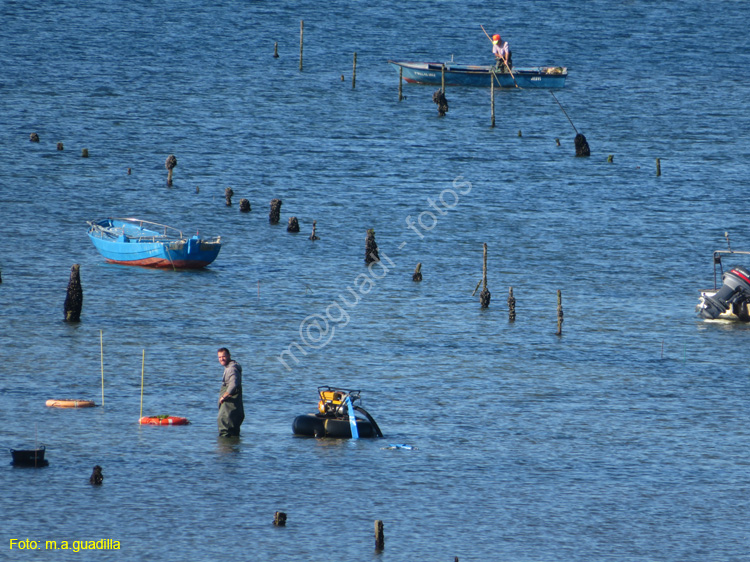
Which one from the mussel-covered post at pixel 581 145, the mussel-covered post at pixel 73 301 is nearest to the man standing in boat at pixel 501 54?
the mussel-covered post at pixel 581 145

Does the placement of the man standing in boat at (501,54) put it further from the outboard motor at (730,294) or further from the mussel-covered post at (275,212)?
the outboard motor at (730,294)

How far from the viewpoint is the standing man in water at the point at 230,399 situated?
3694 cm

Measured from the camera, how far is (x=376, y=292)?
2739 inches

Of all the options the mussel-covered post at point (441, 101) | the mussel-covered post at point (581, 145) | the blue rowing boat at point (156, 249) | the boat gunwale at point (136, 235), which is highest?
the mussel-covered post at point (441, 101)

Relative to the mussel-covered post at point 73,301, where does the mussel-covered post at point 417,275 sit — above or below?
above

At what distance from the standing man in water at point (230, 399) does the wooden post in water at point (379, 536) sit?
303 inches

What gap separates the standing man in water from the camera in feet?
121

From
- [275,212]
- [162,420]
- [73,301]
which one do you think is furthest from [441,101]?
[162,420]

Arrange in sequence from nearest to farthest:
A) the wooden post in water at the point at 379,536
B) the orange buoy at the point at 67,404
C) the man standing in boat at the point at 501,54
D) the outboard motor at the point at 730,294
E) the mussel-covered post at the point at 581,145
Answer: the wooden post in water at the point at 379,536 → the orange buoy at the point at 67,404 → the outboard motor at the point at 730,294 → the mussel-covered post at the point at 581,145 → the man standing in boat at the point at 501,54

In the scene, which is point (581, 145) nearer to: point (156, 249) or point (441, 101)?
point (441, 101)

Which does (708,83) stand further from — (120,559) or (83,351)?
(120,559)

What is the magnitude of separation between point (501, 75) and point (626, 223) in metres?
38.7

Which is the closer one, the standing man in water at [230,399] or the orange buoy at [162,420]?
the standing man in water at [230,399]

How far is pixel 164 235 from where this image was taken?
74125 millimetres
